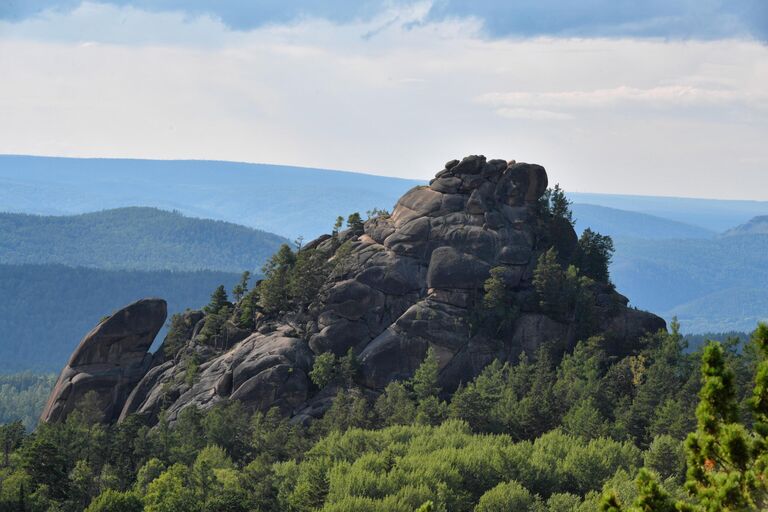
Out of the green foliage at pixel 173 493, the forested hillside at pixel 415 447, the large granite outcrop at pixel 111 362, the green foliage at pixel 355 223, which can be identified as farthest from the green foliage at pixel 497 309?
the large granite outcrop at pixel 111 362

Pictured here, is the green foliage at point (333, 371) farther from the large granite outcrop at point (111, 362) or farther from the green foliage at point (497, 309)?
the large granite outcrop at point (111, 362)

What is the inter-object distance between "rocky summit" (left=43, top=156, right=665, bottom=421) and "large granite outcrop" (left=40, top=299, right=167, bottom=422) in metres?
0.15

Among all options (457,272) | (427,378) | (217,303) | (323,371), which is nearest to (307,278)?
(323,371)

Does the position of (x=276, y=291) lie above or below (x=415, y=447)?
above

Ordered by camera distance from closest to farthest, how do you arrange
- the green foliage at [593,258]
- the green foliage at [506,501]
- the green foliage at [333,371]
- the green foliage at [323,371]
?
1. the green foliage at [506,501]
2. the green foliage at [323,371]
3. the green foliage at [333,371]
4. the green foliage at [593,258]

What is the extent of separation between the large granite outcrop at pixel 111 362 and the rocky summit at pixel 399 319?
0.15 meters

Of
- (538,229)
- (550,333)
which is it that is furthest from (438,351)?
(538,229)

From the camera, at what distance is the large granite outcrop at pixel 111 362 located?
116625mm

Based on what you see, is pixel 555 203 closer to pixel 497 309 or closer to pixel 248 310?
pixel 497 309

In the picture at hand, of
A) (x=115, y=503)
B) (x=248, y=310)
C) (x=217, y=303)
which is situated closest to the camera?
(x=115, y=503)

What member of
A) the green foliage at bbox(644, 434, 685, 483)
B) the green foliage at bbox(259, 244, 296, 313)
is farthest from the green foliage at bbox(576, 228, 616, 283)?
the green foliage at bbox(644, 434, 685, 483)

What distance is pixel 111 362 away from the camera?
120 metres

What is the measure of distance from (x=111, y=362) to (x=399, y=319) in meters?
36.3

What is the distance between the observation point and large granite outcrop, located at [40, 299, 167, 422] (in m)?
117
